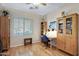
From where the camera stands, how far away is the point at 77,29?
2.41 meters

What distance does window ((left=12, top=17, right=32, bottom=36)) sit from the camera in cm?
215

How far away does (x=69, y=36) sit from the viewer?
260 cm

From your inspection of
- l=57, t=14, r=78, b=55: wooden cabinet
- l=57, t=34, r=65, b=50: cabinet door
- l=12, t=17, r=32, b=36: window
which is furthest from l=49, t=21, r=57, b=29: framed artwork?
l=12, t=17, r=32, b=36: window

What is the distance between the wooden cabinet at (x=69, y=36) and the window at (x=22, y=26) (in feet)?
3.57

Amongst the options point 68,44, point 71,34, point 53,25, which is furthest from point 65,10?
point 68,44

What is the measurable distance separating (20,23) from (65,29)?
1351 mm

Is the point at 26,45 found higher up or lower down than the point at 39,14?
lower down

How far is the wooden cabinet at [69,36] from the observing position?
2402 mm

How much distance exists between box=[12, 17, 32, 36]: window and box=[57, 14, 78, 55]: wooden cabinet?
1089 millimetres

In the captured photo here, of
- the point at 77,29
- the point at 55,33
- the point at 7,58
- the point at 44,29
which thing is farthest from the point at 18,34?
the point at 7,58

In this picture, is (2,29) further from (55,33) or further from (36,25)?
(55,33)

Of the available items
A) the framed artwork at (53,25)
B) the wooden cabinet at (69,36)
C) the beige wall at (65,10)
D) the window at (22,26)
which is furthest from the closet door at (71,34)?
the window at (22,26)

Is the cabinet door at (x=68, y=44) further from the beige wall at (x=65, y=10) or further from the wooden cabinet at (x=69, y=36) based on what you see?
the beige wall at (x=65, y=10)

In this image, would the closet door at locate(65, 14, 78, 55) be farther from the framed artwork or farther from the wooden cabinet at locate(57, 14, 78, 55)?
the framed artwork
